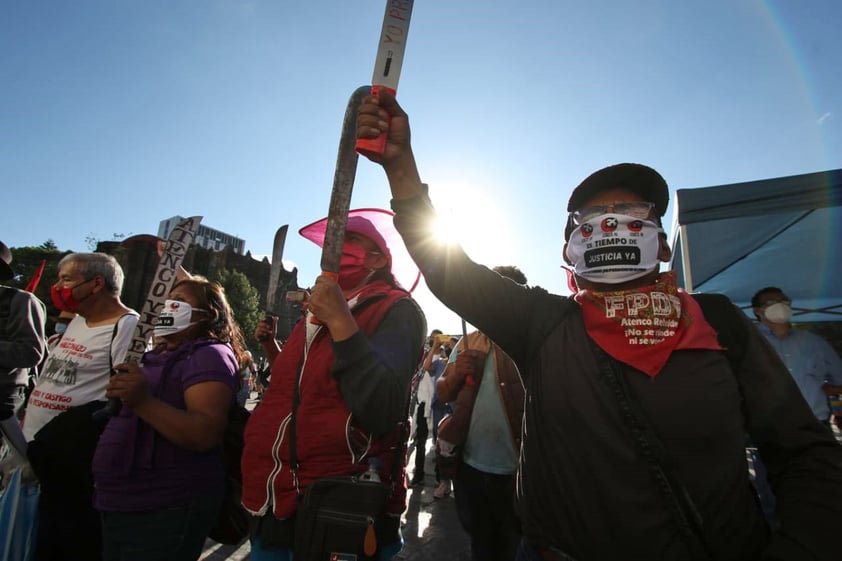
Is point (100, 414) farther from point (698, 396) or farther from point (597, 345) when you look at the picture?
point (698, 396)

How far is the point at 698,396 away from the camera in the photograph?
1154 millimetres

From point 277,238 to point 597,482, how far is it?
253 centimetres

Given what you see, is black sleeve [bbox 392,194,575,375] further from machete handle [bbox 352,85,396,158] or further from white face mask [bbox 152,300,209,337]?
white face mask [bbox 152,300,209,337]

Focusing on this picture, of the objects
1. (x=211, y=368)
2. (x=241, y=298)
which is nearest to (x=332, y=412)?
(x=211, y=368)

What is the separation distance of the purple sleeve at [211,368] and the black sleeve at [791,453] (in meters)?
2.15

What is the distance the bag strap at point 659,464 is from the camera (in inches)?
41.8

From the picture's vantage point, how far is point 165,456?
6.55 ft

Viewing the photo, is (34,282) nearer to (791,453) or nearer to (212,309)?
(212,309)

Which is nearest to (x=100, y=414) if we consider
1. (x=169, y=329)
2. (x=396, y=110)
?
(x=169, y=329)

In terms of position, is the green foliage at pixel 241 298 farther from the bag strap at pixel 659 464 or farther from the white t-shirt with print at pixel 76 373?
the bag strap at pixel 659 464

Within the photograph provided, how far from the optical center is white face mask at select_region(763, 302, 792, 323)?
12.9ft

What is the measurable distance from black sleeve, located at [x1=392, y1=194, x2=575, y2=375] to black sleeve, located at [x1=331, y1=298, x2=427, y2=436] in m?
0.34

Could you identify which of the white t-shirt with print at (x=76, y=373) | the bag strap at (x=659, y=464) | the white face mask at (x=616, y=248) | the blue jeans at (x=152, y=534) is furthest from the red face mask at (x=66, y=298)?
the bag strap at (x=659, y=464)

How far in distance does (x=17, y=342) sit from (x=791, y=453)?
4326mm
